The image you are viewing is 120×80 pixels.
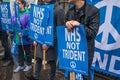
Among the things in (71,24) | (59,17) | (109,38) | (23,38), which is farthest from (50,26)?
(71,24)

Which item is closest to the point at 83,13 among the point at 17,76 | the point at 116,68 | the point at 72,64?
the point at 72,64

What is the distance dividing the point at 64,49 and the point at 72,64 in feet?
0.87

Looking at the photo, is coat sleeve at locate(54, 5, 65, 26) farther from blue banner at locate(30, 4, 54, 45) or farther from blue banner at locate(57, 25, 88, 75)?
blue banner at locate(57, 25, 88, 75)

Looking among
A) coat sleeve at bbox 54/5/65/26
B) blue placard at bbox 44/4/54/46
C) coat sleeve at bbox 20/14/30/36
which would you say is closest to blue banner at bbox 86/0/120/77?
coat sleeve at bbox 54/5/65/26

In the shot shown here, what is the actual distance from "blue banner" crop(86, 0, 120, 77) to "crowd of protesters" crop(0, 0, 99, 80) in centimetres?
71

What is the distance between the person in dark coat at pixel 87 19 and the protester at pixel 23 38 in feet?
8.91

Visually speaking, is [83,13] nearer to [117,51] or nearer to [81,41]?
[81,41]

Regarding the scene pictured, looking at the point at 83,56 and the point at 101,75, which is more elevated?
the point at 83,56

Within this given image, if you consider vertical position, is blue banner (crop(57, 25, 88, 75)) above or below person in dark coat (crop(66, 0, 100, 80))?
below

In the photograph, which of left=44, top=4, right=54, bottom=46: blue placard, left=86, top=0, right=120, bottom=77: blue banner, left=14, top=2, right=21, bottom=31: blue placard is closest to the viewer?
left=86, top=0, right=120, bottom=77: blue banner

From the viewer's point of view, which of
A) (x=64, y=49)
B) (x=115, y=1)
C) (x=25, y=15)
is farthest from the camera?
(x=25, y=15)

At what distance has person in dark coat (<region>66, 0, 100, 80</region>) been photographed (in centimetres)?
436

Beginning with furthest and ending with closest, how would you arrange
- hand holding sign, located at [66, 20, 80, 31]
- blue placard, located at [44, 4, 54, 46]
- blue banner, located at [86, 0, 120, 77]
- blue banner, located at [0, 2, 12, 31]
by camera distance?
blue banner, located at [0, 2, 12, 31]
blue placard, located at [44, 4, 54, 46]
blue banner, located at [86, 0, 120, 77]
hand holding sign, located at [66, 20, 80, 31]

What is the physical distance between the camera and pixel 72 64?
4.50 meters
